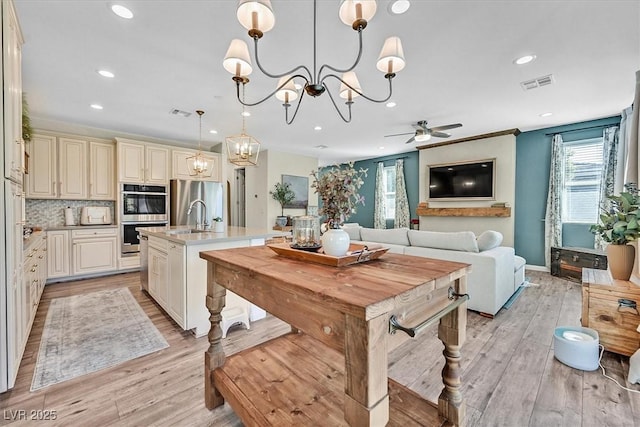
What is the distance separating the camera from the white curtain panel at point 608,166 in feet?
14.0

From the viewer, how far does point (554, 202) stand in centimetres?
485

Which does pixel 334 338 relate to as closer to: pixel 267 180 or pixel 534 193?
pixel 534 193

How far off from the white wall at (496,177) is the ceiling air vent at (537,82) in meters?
2.40

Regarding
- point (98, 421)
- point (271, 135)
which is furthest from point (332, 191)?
point (271, 135)

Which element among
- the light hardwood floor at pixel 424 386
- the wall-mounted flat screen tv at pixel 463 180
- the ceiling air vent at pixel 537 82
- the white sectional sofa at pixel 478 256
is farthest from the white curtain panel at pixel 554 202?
the light hardwood floor at pixel 424 386

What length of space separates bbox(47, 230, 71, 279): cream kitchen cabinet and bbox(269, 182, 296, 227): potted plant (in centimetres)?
390

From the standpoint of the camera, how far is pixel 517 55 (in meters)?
2.51

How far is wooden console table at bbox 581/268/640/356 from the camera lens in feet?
6.77

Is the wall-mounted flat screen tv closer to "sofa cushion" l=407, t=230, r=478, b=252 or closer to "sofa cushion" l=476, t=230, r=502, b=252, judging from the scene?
"sofa cushion" l=476, t=230, r=502, b=252

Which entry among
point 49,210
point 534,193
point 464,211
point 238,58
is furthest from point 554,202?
point 49,210

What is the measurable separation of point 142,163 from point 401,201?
6016 mm

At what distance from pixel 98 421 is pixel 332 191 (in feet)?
6.13

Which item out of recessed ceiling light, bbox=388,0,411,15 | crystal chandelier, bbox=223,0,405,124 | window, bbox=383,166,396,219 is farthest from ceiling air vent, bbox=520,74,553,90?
window, bbox=383,166,396,219

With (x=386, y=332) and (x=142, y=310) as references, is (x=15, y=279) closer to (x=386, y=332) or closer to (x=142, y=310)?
(x=142, y=310)
